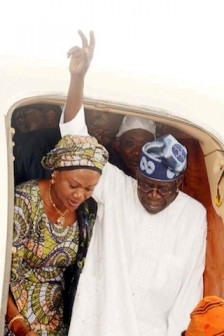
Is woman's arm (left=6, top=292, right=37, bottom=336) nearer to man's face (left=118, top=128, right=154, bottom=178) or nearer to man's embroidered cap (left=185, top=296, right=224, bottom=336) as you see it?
man's embroidered cap (left=185, top=296, right=224, bottom=336)

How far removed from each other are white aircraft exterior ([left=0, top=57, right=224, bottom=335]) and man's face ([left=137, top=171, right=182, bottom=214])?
0.92 ft

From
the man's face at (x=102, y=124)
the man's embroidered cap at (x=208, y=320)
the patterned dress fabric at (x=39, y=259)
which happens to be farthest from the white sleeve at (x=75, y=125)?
the man's embroidered cap at (x=208, y=320)

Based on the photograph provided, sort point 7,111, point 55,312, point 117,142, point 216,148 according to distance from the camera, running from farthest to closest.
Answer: point 117,142, point 216,148, point 55,312, point 7,111

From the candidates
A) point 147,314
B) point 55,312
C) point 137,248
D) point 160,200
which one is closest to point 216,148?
point 160,200

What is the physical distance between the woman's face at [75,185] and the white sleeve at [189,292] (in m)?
0.69

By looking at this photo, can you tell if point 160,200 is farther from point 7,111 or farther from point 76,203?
point 7,111

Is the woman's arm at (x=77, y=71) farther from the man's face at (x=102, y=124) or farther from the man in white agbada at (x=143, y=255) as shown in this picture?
the man's face at (x=102, y=124)

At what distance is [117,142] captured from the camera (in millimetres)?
3875

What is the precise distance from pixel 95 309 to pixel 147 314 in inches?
10.2

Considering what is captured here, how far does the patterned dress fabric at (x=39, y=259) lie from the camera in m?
2.87

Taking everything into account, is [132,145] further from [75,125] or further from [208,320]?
[208,320]

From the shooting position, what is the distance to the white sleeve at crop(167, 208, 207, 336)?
3.22m

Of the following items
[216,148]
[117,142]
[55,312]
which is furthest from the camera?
[117,142]

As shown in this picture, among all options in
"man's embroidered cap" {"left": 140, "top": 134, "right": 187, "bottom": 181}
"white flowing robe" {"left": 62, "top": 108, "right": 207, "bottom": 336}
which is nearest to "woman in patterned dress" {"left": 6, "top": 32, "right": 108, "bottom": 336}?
"white flowing robe" {"left": 62, "top": 108, "right": 207, "bottom": 336}
